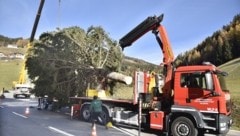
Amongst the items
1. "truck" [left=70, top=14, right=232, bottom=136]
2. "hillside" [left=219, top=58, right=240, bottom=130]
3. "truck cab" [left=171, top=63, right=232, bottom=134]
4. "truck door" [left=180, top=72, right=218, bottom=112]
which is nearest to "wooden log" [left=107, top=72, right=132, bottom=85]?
"truck" [left=70, top=14, right=232, bottom=136]

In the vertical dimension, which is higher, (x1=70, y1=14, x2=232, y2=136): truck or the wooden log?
the wooden log

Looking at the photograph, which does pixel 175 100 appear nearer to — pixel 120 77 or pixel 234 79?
pixel 234 79

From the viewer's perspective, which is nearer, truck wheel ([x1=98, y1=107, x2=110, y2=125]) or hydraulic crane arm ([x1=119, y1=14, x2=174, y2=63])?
hydraulic crane arm ([x1=119, y1=14, x2=174, y2=63])

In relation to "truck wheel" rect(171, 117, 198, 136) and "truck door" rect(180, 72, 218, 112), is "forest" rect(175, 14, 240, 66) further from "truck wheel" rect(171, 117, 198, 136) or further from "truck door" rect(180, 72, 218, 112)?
"truck wheel" rect(171, 117, 198, 136)

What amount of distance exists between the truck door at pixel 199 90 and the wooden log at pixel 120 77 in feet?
16.0

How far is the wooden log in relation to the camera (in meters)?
16.7

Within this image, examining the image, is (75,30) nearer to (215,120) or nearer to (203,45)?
(203,45)

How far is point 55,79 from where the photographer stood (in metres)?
19.1

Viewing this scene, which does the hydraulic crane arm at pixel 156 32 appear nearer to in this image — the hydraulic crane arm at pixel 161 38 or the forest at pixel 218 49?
the hydraulic crane arm at pixel 161 38

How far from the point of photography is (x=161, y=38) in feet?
46.5

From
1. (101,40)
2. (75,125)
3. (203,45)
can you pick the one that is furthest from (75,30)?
(203,45)

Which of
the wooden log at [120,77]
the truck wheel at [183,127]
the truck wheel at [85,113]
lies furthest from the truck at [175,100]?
the wooden log at [120,77]

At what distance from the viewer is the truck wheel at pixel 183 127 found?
11500 mm

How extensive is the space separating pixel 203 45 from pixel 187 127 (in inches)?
170
